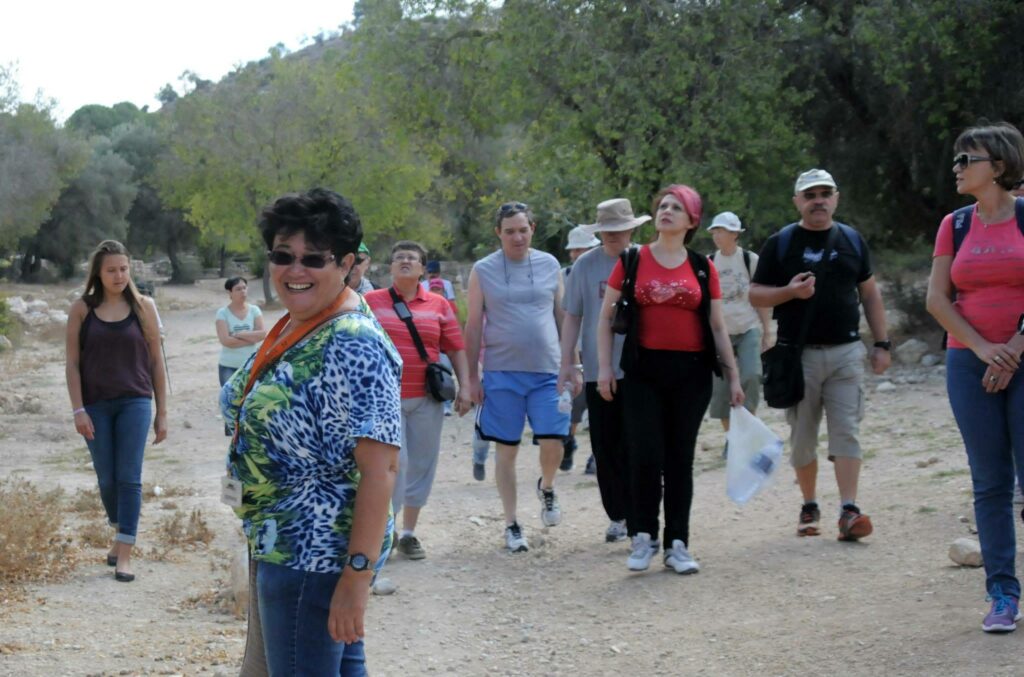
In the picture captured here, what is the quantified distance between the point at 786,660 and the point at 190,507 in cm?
593

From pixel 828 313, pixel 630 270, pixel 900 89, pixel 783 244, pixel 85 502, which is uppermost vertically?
pixel 900 89

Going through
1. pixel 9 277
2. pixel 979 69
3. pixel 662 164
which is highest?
pixel 979 69

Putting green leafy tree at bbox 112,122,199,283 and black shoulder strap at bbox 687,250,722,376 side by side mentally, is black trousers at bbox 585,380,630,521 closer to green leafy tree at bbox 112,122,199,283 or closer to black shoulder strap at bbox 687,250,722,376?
black shoulder strap at bbox 687,250,722,376

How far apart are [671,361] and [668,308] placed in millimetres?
291

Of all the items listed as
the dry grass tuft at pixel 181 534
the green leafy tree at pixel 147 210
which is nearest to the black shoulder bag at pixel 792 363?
the dry grass tuft at pixel 181 534

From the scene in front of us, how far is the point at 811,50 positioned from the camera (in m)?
17.5

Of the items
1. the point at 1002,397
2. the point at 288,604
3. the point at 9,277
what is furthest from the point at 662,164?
the point at 9,277

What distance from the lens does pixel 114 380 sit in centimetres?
734

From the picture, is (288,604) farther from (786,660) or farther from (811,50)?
(811,50)

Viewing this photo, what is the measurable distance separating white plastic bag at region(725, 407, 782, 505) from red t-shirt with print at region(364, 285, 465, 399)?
1842 millimetres

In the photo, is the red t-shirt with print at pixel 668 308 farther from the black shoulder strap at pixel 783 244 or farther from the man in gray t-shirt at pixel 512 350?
the man in gray t-shirt at pixel 512 350

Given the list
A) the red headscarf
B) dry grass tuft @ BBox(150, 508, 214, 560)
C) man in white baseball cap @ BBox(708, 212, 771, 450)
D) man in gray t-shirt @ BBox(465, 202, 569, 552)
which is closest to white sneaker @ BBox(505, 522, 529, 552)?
man in gray t-shirt @ BBox(465, 202, 569, 552)

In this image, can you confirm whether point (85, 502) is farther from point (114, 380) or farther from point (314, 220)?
point (314, 220)

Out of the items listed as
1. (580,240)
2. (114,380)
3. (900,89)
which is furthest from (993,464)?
(900,89)
